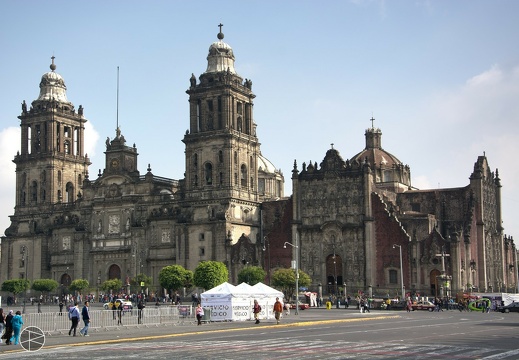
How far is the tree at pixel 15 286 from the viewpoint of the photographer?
110631 millimetres

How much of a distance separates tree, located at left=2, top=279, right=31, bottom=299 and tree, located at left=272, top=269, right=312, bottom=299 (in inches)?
1517

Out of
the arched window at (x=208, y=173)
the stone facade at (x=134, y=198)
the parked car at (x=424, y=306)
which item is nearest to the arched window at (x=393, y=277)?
the stone facade at (x=134, y=198)

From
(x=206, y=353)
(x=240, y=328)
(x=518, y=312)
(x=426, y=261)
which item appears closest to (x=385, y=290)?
(x=426, y=261)

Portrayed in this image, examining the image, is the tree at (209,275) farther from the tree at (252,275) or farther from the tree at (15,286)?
the tree at (15,286)

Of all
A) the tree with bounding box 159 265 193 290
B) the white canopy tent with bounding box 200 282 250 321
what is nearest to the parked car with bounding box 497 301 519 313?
the white canopy tent with bounding box 200 282 250 321

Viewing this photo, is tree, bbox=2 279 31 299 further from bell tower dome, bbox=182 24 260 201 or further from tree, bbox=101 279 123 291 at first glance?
bell tower dome, bbox=182 24 260 201

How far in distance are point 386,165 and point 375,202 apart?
19446 mm

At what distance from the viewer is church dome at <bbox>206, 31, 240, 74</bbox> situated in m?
108

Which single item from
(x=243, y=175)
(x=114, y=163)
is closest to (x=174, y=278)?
(x=243, y=175)

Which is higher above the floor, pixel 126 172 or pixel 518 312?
pixel 126 172

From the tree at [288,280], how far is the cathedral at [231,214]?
3.51m

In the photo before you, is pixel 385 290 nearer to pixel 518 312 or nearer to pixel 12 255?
pixel 518 312

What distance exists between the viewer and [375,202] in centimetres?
9638

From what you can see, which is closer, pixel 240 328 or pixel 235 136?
pixel 240 328
